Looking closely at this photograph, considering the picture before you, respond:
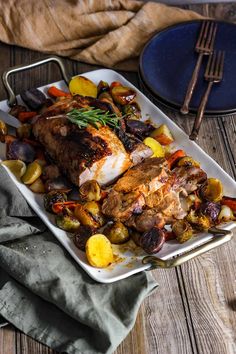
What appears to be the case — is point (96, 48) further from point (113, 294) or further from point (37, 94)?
point (113, 294)

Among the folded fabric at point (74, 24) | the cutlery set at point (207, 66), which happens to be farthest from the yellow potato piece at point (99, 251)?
the folded fabric at point (74, 24)

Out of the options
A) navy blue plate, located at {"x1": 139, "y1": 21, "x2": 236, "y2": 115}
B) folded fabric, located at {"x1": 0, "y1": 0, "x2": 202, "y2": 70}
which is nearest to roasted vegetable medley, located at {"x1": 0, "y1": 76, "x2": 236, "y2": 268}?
navy blue plate, located at {"x1": 139, "y1": 21, "x2": 236, "y2": 115}

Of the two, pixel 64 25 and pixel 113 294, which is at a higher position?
pixel 64 25

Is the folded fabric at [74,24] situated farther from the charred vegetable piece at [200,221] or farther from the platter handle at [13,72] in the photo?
the charred vegetable piece at [200,221]

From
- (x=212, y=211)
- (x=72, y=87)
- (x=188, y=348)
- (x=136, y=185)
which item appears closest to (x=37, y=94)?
(x=72, y=87)

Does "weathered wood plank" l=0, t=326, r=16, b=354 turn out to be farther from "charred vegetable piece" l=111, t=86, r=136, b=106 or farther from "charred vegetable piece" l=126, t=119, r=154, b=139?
"charred vegetable piece" l=111, t=86, r=136, b=106

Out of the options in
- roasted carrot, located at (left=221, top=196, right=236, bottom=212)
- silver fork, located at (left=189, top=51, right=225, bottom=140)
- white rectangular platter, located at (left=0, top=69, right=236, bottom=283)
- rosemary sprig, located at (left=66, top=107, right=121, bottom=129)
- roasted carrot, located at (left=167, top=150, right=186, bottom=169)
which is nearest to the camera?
white rectangular platter, located at (left=0, top=69, right=236, bottom=283)
